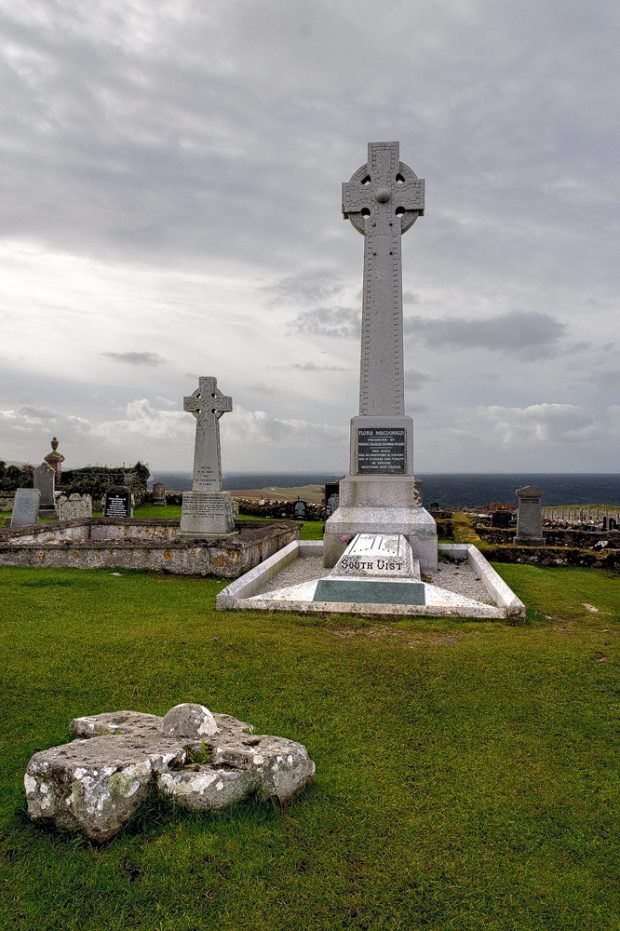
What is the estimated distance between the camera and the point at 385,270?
1157 centimetres

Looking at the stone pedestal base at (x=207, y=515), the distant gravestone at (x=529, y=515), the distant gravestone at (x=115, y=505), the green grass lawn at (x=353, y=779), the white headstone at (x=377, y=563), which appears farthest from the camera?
the distant gravestone at (x=115, y=505)

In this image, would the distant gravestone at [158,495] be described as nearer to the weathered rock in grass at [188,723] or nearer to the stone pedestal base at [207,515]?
the stone pedestal base at [207,515]

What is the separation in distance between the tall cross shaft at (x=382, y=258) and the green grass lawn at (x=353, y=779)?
5.89m

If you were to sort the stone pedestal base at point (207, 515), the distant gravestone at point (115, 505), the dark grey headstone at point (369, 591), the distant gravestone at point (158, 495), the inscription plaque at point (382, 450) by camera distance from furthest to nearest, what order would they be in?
the distant gravestone at point (158, 495) < the distant gravestone at point (115, 505) < the stone pedestal base at point (207, 515) < the inscription plaque at point (382, 450) < the dark grey headstone at point (369, 591)

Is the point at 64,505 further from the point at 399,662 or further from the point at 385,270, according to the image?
the point at 399,662

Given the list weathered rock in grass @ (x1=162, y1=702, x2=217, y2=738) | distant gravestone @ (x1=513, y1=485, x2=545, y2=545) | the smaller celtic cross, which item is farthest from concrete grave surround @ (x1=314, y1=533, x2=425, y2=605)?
distant gravestone @ (x1=513, y1=485, x2=545, y2=545)

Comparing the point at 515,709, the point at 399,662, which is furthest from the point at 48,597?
the point at 515,709

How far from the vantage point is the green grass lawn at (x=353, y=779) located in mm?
2359

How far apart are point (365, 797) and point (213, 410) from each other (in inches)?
490

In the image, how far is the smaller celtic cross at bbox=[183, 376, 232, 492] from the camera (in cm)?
1471

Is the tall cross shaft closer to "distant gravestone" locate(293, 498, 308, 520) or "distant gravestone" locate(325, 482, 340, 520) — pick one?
"distant gravestone" locate(325, 482, 340, 520)

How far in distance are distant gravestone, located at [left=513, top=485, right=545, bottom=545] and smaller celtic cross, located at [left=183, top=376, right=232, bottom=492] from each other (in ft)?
27.4

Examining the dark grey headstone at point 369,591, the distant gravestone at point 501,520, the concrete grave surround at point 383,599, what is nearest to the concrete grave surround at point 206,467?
the concrete grave surround at point 383,599

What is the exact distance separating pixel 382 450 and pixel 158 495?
→ 17.2 m
